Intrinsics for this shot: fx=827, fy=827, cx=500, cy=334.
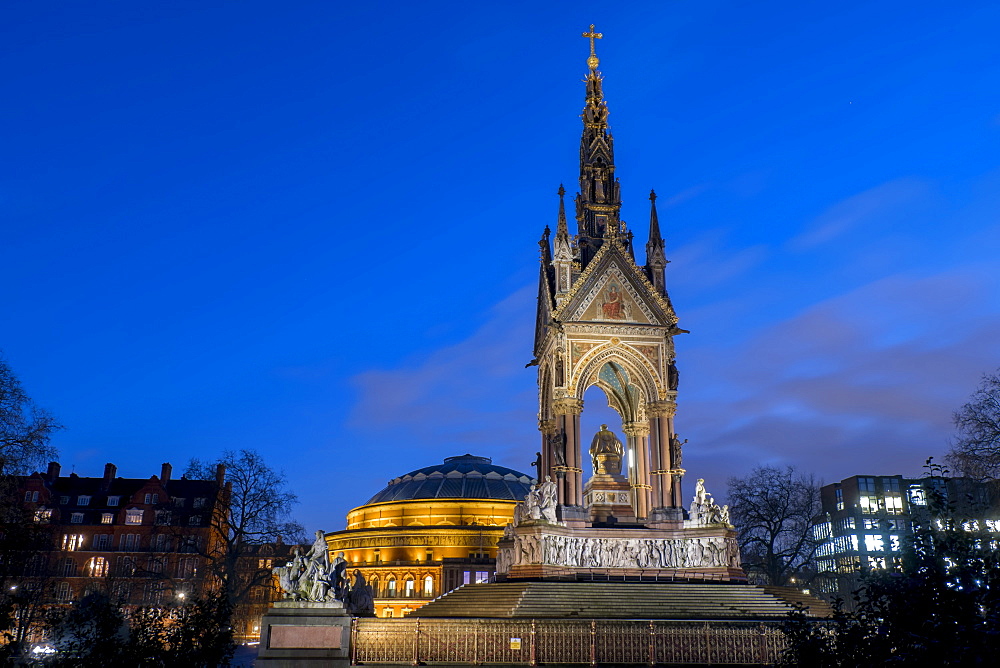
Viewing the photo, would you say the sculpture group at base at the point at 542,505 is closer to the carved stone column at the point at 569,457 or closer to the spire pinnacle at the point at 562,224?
the carved stone column at the point at 569,457

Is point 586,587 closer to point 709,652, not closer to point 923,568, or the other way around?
point 709,652

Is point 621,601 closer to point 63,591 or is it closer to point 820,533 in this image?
point 820,533

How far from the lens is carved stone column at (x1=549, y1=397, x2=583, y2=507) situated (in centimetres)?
2783

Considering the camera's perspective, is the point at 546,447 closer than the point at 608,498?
No

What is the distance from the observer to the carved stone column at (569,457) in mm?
27828

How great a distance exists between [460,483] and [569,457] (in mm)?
44562

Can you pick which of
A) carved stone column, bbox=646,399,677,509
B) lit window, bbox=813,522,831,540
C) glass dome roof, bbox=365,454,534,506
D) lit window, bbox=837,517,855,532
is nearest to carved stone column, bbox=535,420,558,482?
carved stone column, bbox=646,399,677,509

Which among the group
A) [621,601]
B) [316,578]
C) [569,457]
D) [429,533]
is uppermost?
[429,533]

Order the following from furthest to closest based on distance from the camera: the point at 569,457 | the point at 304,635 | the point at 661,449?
1. the point at 661,449
2. the point at 569,457
3. the point at 304,635

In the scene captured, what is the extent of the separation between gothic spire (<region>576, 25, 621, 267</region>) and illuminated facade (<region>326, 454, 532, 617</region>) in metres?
35.9

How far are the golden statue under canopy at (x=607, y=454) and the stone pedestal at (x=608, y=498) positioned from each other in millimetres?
356

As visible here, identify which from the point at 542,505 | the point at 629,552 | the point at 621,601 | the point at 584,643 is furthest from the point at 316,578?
the point at 629,552

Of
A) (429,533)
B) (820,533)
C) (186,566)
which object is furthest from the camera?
(820,533)

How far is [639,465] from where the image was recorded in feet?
104
